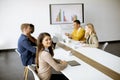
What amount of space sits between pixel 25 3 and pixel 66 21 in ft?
5.03

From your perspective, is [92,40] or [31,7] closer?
[92,40]

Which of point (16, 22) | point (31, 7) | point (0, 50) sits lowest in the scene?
point (0, 50)

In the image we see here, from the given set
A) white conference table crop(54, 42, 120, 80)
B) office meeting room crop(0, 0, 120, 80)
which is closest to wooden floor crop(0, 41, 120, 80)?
office meeting room crop(0, 0, 120, 80)

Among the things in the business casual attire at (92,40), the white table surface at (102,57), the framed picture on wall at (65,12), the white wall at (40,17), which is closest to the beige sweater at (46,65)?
the white table surface at (102,57)

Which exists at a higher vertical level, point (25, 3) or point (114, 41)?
point (25, 3)

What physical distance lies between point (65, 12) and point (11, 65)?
2905mm

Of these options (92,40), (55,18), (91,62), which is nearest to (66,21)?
(55,18)

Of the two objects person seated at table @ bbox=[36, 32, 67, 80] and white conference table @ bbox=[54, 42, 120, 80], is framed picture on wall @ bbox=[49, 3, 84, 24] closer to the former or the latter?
white conference table @ bbox=[54, 42, 120, 80]

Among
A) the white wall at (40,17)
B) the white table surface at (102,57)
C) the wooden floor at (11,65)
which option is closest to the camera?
the white table surface at (102,57)

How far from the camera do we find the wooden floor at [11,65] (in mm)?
4391

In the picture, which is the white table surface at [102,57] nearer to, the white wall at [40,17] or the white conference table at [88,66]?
the white conference table at [88,66]

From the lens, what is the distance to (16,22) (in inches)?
267

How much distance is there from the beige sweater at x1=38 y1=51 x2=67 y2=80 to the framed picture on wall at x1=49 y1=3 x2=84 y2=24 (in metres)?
4.57

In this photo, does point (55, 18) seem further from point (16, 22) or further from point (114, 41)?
point (114, 41)
